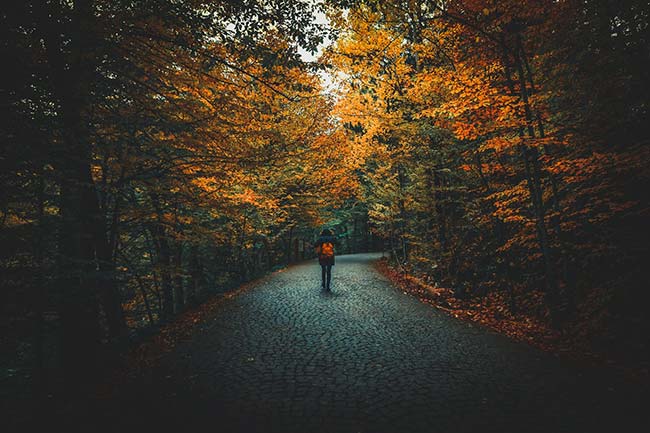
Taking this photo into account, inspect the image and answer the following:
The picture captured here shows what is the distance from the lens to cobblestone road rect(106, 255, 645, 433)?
333 centimetres

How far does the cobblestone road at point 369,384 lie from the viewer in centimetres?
333

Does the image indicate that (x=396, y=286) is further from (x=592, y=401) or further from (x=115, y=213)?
(x=115, y=213)

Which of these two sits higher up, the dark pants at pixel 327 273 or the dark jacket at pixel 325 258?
the dark jacket at pixel 325 258

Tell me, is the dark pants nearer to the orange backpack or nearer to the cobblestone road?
the orange backpack

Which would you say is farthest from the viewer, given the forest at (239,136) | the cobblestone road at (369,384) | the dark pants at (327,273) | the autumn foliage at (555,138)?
the dark pants at (327,273)

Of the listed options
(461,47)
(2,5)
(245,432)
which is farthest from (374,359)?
(461,47)

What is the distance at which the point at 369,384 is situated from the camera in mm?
4160

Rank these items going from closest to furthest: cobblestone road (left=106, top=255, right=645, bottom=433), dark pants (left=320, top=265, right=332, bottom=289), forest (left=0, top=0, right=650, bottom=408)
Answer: cobblestone road (left=106, top=255, right=645, bottom=433) < forest (left=0, top=0, right=650, bottom=408) < dark pants (left=320, top=265, right=332, bottom=289)

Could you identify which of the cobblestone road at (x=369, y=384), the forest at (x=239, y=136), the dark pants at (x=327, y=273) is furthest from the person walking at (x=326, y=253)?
the cobblestone road at (x=369, y=384)

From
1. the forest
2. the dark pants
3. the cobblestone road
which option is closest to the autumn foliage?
the forest

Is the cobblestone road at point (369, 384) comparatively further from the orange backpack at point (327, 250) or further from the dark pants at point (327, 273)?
the orange backpack at point (327, 250)

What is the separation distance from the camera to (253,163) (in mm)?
6676

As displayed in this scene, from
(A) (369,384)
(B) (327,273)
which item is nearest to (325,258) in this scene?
(B) (327,273)

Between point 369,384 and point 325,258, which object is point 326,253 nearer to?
point 325,258
